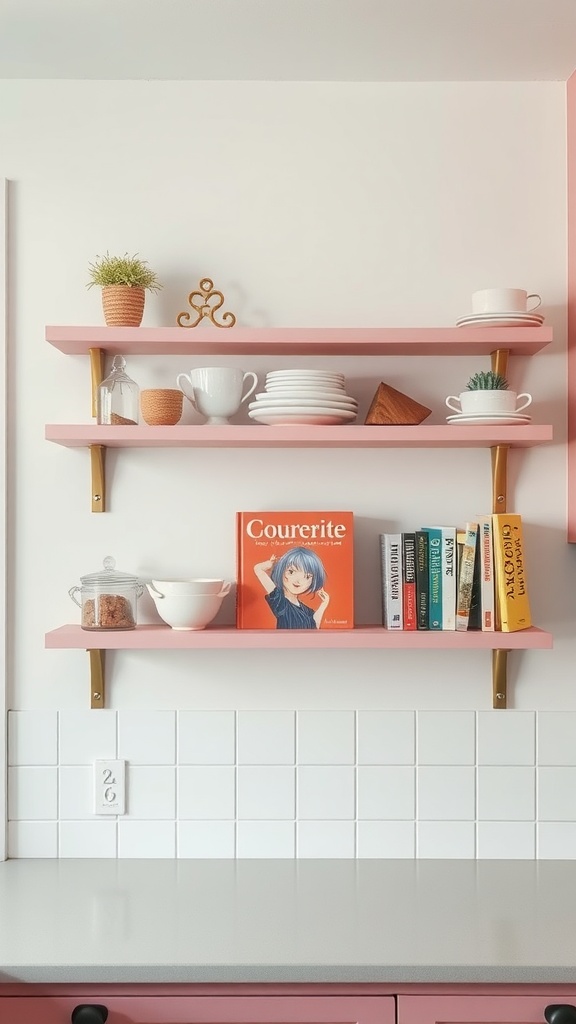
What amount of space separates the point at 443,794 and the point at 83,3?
1.72 meters

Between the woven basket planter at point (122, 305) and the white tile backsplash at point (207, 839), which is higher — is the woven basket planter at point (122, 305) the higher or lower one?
the higher one

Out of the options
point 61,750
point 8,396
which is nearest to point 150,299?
point 8,396

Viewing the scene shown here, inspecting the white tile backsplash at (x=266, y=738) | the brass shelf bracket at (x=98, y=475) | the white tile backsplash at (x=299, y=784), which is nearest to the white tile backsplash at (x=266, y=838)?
the white tile backsplash at (x=299, y=784)

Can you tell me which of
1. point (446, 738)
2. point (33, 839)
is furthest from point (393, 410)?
point (33, 839)

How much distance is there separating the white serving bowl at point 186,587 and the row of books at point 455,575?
349 millimetres

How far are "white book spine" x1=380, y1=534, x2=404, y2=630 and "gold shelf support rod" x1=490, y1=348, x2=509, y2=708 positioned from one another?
0.25 m

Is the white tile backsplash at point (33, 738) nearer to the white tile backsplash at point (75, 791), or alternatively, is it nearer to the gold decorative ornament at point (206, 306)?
the white tile backsplash at point (75, 791)

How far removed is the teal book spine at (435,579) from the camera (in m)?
1.86

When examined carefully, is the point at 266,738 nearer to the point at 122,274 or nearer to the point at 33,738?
the point at 33,738

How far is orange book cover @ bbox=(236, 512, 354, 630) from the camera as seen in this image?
6.12 ft

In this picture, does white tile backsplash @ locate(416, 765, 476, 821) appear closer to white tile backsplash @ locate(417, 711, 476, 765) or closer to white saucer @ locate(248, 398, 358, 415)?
white tile backsplash @ locate(417, 711, 476, 765)

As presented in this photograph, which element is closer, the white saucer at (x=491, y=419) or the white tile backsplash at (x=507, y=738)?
the white saucer at (x=491, y=419)

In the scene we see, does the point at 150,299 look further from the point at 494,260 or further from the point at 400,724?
the point at 400,724

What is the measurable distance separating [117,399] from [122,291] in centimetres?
22
